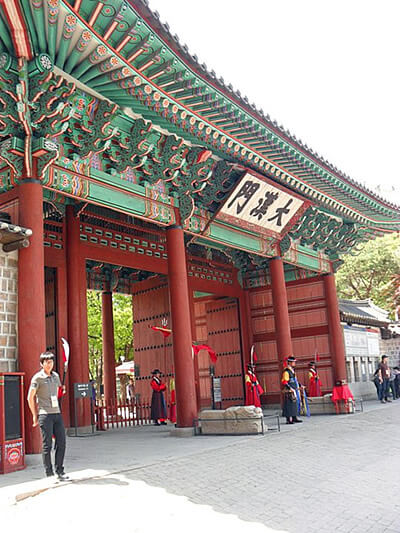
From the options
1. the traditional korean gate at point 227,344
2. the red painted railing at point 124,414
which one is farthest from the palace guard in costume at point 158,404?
the traditional korean gate at point 227,344

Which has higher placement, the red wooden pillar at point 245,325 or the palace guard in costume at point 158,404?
the red wooden pillar at point 245,325

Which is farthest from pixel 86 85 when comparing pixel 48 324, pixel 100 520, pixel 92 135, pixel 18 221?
pixel 100 520

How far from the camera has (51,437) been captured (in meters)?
5.83

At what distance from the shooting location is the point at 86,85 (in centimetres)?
821

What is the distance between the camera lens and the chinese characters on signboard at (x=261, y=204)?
39.3 feet

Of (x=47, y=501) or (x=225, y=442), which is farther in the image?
(x=225, y=442)

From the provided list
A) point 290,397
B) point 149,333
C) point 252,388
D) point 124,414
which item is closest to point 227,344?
point 149,333

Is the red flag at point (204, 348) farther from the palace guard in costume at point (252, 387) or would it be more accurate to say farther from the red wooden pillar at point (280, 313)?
the red wooden pillar at point (280, 313)

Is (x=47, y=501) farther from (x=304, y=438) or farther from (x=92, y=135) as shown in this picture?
(x=92, y=135)

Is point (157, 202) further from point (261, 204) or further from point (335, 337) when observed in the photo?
point (335, 337)

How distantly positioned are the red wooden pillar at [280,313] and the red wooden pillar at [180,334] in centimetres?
431

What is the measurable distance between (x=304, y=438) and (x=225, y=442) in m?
1.47

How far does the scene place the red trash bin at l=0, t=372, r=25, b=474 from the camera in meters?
6.38

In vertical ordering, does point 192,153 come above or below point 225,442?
above
